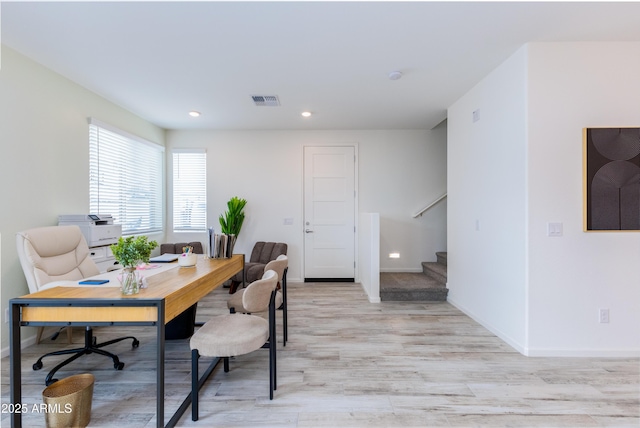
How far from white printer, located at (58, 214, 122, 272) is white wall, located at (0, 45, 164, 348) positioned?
0.20 metres

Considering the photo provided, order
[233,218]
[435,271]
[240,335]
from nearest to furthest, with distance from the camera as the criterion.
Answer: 1. [240,335]
2. [435,271]
3. [233,218]

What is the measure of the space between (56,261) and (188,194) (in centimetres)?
280

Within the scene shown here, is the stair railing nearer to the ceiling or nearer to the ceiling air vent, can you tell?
the ceiling

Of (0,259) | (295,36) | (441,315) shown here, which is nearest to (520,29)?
(295,36)

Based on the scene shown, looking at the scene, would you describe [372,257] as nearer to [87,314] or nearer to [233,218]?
[233,218]

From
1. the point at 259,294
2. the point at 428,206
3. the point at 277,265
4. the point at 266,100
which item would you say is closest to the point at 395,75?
the point at 266,100

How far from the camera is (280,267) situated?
95.5 inches

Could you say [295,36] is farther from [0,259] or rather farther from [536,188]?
A: [0,259]

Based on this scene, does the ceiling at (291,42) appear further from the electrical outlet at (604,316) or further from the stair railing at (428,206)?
the electrical outlet at (604,316)

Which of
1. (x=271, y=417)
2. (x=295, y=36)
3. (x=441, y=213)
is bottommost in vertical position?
(x=271, y=417)

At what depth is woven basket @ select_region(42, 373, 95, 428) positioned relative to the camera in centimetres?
155

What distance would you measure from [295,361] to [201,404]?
2.52ft

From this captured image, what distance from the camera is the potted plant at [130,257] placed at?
158 cm

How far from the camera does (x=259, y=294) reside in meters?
1.84
